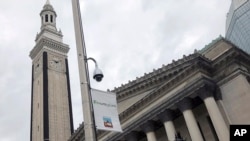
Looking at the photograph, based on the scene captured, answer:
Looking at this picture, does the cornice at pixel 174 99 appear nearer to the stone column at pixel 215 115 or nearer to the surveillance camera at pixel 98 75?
the stone column at pixel 215 115

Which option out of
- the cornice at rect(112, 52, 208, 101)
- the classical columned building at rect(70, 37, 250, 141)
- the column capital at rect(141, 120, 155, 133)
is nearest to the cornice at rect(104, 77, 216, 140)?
the classical columned building at rect(70, 37, 250, 141)

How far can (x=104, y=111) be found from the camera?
10.7 meters

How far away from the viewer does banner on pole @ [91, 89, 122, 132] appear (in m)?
10.4

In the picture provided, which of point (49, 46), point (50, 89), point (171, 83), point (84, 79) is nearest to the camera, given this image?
point (84, 79)

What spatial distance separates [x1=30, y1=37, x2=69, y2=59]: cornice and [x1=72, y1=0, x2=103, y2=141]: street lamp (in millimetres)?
55721

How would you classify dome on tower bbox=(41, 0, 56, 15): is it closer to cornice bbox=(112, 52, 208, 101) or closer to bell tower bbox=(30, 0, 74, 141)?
bell tower bbox=(30, 0, 74, 141)

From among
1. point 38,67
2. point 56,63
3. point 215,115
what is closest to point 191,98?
point 215,115

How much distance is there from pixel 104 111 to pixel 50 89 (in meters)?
52.1

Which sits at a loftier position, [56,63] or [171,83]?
[56,63]

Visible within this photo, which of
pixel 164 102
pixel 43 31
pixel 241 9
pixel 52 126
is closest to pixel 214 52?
pixel 164 102

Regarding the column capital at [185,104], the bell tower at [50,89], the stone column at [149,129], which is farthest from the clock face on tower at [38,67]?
the column capital at [185,104]

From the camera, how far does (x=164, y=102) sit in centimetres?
2772

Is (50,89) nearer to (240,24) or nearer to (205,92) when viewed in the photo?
(205,92)

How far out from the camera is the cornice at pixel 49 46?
6700 centimetres
